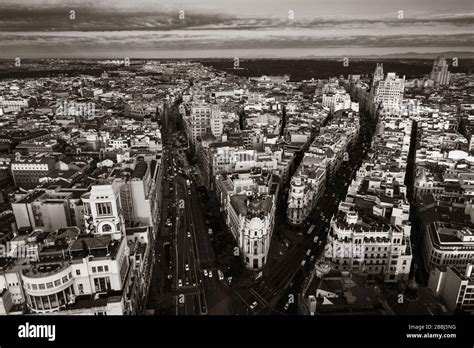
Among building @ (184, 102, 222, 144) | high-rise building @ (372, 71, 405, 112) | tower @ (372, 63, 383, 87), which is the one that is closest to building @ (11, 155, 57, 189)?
building @ (184, 102, 222, 144)

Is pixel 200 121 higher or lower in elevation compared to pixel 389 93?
lower

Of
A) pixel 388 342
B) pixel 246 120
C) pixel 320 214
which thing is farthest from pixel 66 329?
pixel 246 120

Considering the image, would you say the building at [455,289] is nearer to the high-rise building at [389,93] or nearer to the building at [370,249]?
→ the building at [370,249]

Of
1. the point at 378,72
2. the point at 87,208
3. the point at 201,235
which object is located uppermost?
the point at 378,72

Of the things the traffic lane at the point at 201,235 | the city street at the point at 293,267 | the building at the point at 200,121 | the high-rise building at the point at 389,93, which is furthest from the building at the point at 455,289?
the high-rise building at the point at 389,93

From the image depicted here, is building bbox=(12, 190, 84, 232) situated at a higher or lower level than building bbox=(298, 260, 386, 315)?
higher

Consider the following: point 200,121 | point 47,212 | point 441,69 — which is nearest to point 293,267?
point 47,212

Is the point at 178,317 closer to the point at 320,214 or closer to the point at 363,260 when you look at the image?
the point at 363,260

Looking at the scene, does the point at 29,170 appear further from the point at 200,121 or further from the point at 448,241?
the point at 448,241

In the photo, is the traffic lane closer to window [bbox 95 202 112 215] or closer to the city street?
the city street
